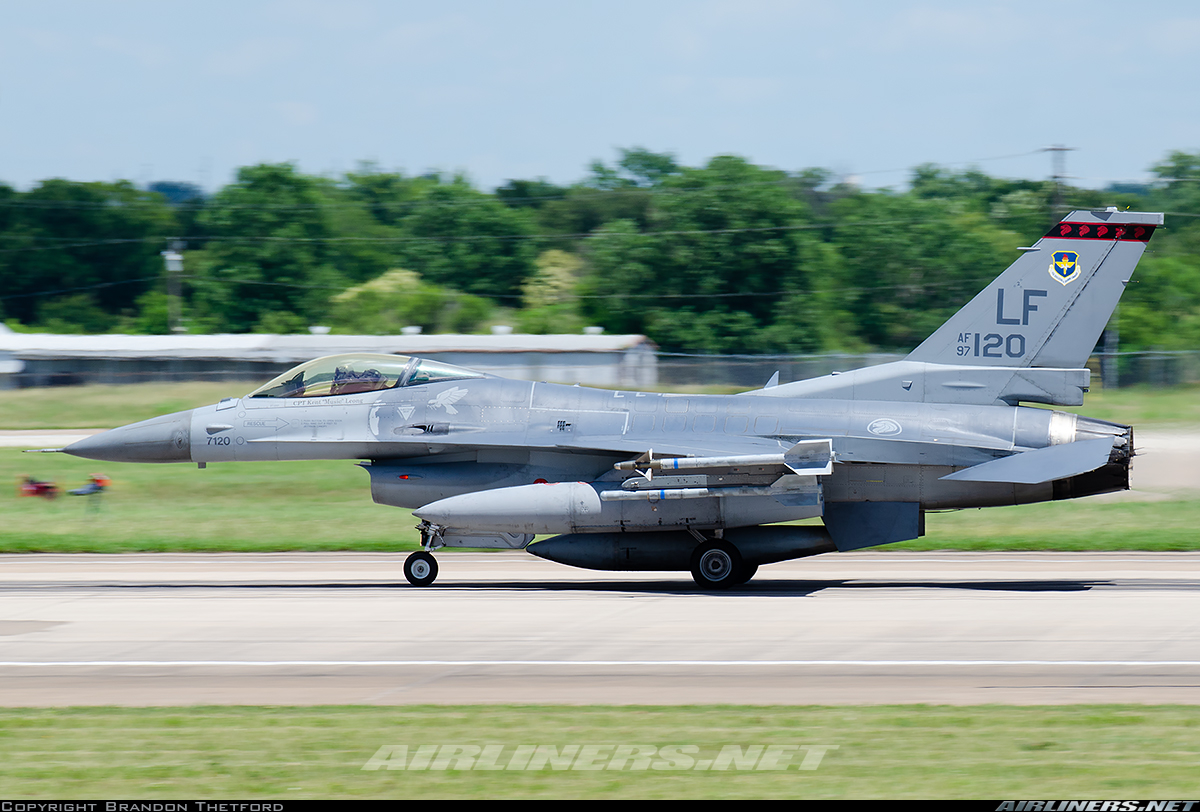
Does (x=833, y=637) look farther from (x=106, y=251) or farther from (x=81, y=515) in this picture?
(x=106, y=251)

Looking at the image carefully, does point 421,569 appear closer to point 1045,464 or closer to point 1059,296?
point 1045,464

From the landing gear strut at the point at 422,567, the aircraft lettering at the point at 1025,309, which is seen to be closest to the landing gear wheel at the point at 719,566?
the landing gear strut at the point at 422,567

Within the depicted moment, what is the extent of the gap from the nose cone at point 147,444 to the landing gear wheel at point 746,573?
780 cm

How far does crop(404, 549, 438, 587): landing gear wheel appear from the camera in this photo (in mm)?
16812

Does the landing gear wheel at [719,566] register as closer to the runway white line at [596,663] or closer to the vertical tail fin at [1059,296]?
the vertical tail fin at [1059,296]

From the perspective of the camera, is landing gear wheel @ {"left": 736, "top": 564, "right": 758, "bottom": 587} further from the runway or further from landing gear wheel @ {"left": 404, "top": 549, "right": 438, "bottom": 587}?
landing gear wheel @ {"left": 404, "top": 549, "right": 438, "bottom": 587}

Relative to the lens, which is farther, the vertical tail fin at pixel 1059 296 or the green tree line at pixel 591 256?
the green tree line at pixel 591 256

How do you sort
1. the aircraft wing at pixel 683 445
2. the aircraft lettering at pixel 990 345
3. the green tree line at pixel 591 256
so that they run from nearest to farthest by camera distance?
the aircraft wing at pixel 683 445
the aircraft lettering at pixel 990 345
the green tree line at pixel 591 256

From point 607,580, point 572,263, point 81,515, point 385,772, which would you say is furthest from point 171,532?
point 572,263

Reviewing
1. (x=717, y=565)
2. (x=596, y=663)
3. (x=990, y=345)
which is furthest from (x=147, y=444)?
(x=990, y=345)

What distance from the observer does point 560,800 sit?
24.0 feet

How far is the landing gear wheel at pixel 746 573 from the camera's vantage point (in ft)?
53.8

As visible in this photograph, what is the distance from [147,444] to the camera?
680 inches

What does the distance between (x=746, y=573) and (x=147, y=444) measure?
27.8 feet
